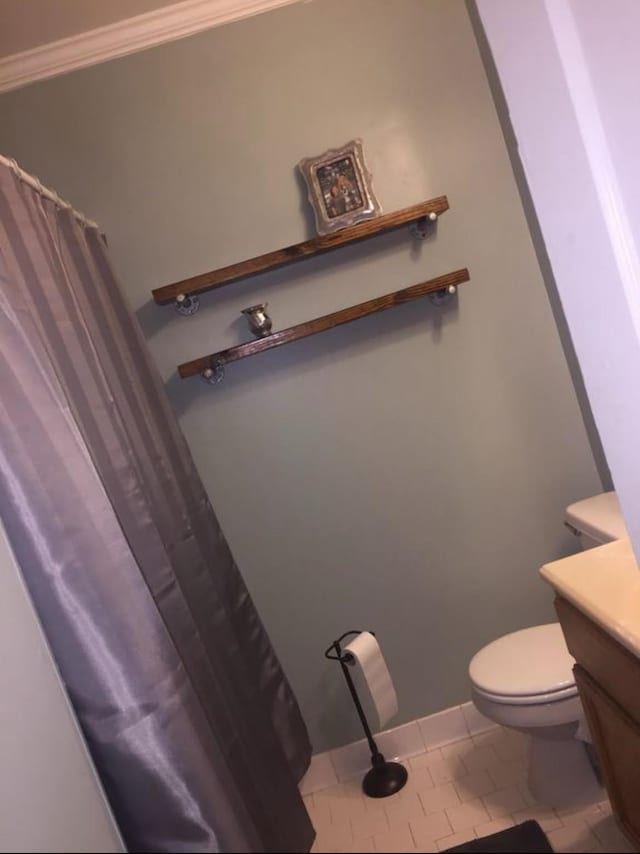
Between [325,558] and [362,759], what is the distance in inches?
25.4

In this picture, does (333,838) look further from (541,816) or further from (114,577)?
(541,816)

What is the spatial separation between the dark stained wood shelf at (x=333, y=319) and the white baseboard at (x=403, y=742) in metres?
1.26

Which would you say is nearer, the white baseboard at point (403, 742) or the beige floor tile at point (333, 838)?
the beige floor tile at point (333, 838)

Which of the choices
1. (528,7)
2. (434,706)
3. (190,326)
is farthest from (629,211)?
(434,706)

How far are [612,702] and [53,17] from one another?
6.86 ft

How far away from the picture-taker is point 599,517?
1.90 metres

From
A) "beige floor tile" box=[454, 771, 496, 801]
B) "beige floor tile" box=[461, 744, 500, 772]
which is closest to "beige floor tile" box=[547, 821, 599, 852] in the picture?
"beige floor tile" box=[454, 771, 496, 801]

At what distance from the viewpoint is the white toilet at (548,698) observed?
1739mm

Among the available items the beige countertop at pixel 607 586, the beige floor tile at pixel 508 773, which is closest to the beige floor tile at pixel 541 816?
the beige floor tile at pixel 508 773

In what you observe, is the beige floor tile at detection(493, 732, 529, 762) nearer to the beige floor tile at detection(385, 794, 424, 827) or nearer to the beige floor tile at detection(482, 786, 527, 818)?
the beige floor tile at detection(482, 786, 527, 818)

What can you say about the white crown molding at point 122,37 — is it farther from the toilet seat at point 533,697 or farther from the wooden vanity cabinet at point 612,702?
the toilet seat at point 533,697

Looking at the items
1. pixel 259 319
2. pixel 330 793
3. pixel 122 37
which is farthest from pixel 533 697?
pixel 122 37

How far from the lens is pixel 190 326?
213cm

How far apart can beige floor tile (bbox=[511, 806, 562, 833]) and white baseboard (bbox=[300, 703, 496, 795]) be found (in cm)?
44
